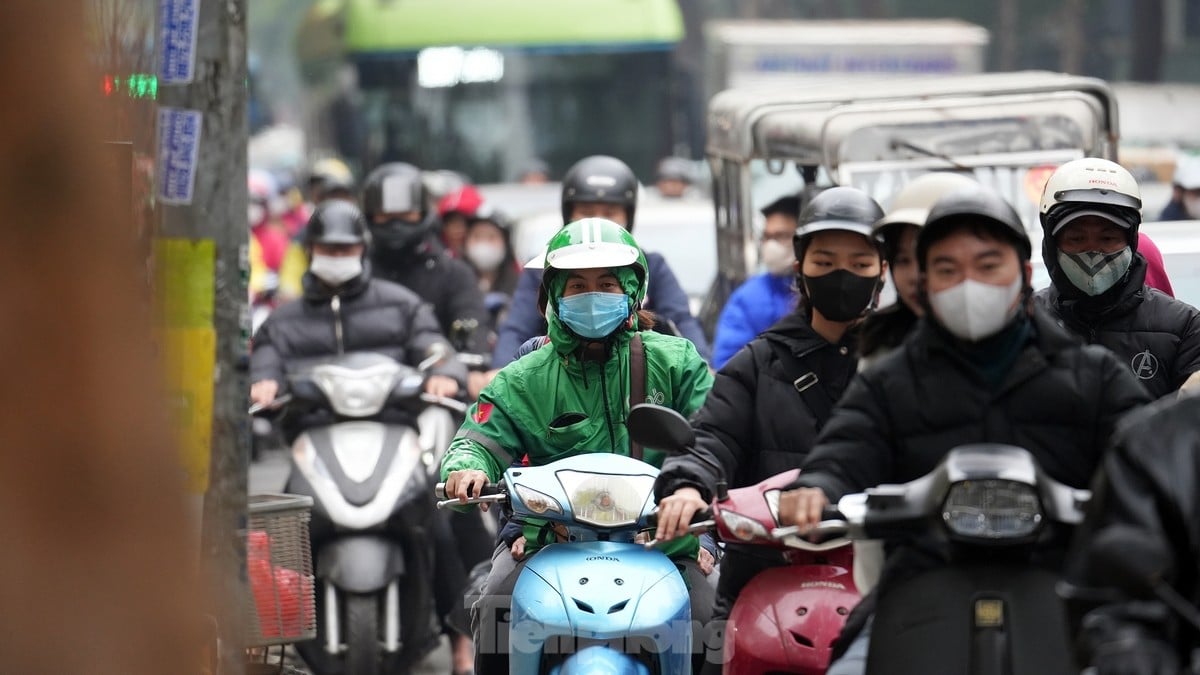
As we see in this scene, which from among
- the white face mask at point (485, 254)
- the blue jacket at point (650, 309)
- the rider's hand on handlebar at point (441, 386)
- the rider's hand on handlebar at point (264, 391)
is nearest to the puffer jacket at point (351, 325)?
the rider's hand on handlebar at point (441, 386)

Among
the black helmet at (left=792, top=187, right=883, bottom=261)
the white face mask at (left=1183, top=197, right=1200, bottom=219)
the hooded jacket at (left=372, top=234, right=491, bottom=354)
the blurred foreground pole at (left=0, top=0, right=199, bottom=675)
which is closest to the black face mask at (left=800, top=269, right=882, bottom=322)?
the black helmet at (left=792, top=187, right=883, bottom=261)

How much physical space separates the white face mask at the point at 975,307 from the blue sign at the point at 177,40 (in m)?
3.31

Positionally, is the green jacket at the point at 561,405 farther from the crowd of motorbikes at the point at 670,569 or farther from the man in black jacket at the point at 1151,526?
the man in black jacket at the point at 1151,526

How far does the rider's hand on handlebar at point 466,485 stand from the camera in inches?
223

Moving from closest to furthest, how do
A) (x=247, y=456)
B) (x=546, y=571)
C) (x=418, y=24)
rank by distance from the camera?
(x=546, y=571) < (x=247, y=456) < (x=418, y=24)

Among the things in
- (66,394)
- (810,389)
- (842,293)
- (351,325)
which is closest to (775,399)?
(810,389)

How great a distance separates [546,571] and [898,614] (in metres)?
1.44

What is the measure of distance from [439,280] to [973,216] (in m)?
7.34

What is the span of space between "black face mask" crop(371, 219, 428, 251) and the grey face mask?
5605 mm

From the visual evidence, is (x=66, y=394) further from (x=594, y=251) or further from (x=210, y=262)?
(x=210, y=262)

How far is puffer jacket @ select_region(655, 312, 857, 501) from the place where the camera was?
5.49m

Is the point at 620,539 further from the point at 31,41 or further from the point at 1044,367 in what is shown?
the point at 31,41

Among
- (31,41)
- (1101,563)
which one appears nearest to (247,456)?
(31,41)

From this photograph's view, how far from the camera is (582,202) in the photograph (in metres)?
9.30
